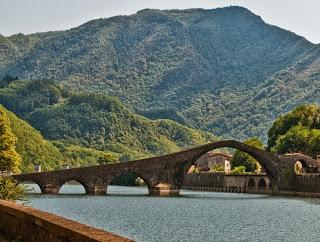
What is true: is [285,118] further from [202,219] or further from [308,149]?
[202,219]

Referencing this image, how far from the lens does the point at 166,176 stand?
269ft

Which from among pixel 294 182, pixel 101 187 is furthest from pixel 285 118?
pixel 101 187

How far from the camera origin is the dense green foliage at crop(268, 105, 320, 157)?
96206 mm

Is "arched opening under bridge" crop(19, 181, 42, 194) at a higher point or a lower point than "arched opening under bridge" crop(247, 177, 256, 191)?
lower

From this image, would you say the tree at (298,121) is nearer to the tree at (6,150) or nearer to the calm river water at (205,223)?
the calm river water at (205,223)

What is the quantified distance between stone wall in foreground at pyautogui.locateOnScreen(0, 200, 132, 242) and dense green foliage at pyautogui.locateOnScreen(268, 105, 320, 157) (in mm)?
82053

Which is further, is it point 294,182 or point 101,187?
point 294,182

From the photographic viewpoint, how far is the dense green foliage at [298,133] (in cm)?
9621

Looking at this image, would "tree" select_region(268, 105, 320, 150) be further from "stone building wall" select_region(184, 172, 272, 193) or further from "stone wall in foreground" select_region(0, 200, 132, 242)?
"stone wall in foreground" select_region(0, 200, 132, 242)

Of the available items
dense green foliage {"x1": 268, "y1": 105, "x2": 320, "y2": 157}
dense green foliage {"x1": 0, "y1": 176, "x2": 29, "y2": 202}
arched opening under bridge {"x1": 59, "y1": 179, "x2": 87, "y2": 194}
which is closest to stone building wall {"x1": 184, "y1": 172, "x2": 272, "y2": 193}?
dense green foliage {"x1": 268, "y1": 105, "x2": 320, "y2": 157}

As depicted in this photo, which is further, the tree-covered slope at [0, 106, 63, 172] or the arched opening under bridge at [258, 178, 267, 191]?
the tree-covered slope at [0, 106, 63, 172]

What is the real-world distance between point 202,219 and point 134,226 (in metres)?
6.93

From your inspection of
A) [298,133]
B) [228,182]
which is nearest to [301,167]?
[298,133]

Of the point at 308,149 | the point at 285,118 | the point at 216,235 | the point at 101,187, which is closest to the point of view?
the point at 216,235
